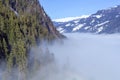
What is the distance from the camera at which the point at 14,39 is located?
19650cm

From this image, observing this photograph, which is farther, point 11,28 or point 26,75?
point 11,28

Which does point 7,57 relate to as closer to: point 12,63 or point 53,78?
point 12,63

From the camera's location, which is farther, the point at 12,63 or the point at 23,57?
the point at 23,57

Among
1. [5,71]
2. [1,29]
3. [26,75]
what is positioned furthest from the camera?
[1,29]

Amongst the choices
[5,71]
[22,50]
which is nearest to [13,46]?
[22,50]

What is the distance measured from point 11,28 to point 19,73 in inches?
1046

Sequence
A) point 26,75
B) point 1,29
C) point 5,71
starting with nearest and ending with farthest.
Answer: point 5,71
point 26,75
point 1,29

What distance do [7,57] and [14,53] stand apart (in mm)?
3342

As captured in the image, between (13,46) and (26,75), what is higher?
(13,46)

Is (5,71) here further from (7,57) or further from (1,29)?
(1,29)

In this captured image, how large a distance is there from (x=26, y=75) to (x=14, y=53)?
408 inches

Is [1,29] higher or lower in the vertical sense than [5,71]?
higher

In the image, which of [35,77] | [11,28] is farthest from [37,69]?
[11,28]

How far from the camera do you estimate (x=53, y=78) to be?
197 metres
